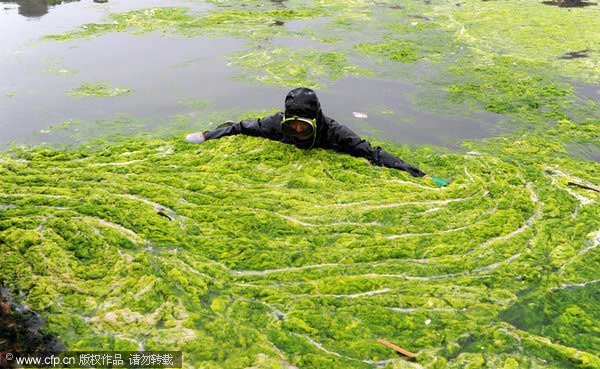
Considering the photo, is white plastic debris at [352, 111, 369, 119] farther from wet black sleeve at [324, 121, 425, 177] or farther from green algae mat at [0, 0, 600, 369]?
wet black sleeve at [324, 121, 425, 177]

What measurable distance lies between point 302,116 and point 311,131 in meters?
0.19

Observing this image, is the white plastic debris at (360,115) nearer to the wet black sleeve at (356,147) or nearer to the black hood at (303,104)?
the wet black sleeve at (356,147)

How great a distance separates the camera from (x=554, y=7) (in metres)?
11.0

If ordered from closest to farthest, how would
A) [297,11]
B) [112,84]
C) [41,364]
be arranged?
1. [41,364]
2. [112,84]
3. [297,11]

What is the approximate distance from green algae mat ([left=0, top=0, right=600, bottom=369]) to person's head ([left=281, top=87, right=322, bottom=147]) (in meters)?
0.19

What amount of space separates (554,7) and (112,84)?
1049 centimetres

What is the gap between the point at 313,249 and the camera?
339cm

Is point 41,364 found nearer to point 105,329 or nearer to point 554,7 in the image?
point 105,329

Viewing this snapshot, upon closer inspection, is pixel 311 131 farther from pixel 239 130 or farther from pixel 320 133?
pixel 239 130

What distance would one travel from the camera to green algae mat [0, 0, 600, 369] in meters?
2.59

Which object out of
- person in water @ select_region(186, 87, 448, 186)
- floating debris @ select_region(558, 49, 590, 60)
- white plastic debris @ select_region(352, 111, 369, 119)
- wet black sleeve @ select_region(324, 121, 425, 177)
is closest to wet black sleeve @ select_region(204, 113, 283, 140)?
person in water @ select_region(186, 87, 448, 186)

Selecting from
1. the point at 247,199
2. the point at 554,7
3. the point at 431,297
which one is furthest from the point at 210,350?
the point at 554,7

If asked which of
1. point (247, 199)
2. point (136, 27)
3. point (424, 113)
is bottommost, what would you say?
point (247, 199)

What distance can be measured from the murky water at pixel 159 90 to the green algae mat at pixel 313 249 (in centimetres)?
57
